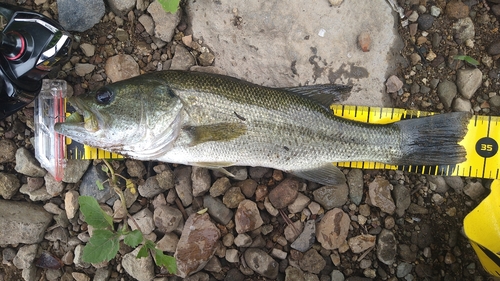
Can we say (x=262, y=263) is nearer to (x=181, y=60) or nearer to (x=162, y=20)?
(x=181, y=60)

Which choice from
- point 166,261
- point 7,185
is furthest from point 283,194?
point 7,185

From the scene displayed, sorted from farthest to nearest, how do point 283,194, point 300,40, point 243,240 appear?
point 300,40 < point 283,194 < point 243,240

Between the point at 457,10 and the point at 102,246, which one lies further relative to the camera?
the point at 457,10

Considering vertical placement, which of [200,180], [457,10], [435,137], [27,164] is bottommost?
[200,180]

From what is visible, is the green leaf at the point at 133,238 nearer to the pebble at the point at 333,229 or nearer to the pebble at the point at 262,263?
the pebble at the point at 262,263

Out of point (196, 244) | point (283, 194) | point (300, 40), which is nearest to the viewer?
point (196, 244)

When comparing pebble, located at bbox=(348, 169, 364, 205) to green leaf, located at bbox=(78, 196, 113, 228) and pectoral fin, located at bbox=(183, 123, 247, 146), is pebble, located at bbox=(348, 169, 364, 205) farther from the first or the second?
green leaf, located at bbox=(78, 196, 113, 228)

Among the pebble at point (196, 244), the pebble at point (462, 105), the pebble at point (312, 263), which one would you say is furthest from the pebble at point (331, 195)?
the pebble at point (462, 105)

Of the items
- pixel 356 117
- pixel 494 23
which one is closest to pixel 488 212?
pixel 356 117

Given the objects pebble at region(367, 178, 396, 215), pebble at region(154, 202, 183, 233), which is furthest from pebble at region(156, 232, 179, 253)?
pebble at region(367, 178, 396, 215)
